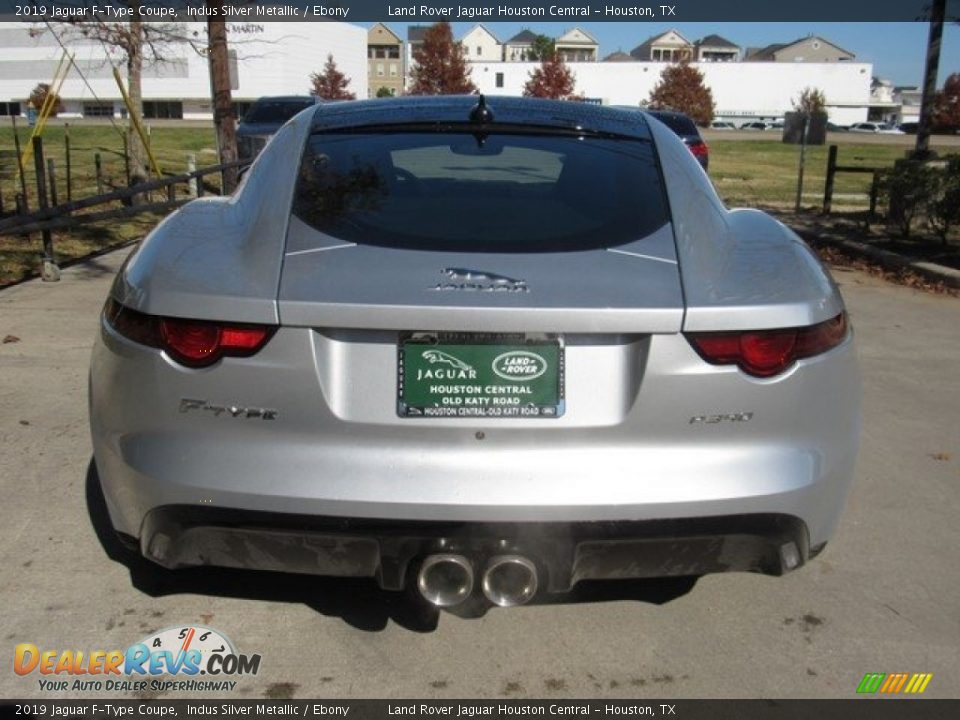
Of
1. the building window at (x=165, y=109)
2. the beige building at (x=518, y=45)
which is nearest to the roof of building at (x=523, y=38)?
the beige building at (x=518, y=45)

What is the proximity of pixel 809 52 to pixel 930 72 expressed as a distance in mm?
124320

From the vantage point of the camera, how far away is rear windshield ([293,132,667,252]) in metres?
2.78

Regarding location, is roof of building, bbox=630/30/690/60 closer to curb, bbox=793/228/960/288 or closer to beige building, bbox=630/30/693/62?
beige building, bbox=630/30/693/62

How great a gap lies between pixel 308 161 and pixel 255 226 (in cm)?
44

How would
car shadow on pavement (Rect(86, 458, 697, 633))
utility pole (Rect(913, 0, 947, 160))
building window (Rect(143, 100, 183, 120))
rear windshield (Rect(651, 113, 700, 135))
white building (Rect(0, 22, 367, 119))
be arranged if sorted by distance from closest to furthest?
car shadow on pavement (Rect(86, 458, 697, 633)), utility pole (Rect(913, 0, 947, 160)), rear windshield (Rect(651, 113, 700, 135)), white building (Rect(0, 22, 367, 119)), building window (Rect(143, 100, 183, 120))

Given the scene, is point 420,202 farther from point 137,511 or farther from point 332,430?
point 137,511

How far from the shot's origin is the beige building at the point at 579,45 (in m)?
140

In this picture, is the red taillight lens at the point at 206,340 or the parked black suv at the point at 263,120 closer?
the red taillight lens at the point at 206,340

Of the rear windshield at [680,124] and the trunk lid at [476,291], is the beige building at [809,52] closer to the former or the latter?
the rear windshield at [680,124]

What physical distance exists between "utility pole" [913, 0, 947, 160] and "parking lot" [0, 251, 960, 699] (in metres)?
12.3

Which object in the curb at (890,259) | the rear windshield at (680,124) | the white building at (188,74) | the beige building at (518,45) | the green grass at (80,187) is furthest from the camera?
the beige building at (518,45)

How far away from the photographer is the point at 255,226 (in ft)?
9.34

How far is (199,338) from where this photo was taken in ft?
8.14
